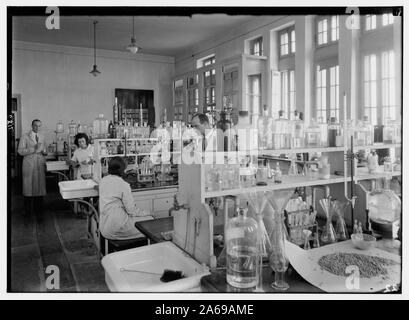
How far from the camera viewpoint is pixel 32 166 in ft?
15.8

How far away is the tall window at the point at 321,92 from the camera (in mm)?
4426

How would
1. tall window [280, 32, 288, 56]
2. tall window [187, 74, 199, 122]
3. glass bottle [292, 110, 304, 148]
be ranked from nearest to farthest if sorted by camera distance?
glass bottle [292, 110, 304, 148], tall window [280, 32, 288, 56], tall window [187, 74, 199, 122]

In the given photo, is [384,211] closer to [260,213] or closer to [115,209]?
[260,213]

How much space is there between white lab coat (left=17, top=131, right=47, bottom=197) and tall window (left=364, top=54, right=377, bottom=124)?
4.29m

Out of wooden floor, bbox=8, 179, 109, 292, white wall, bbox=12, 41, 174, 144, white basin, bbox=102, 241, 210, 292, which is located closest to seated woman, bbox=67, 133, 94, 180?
wooden floor, bbox=8, 179, 109, 292

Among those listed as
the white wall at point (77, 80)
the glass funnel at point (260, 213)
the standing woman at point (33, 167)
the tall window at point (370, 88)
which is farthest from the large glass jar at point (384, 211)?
the white wall at point (77, 80)

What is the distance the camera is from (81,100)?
A: 24.6 ft

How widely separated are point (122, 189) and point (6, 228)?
4.84 feet

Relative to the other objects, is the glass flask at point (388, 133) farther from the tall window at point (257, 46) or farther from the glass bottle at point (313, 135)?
the tall window at point (257, 46)

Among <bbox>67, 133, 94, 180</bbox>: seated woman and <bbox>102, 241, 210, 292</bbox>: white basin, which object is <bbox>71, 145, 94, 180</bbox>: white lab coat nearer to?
<bbox>67, 133, 94, 180</bbox>: seated woman

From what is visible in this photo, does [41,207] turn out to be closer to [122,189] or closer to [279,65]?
[122,189]

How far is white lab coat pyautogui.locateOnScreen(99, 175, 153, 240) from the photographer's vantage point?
106 inches

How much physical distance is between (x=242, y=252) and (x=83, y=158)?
3798 mm
